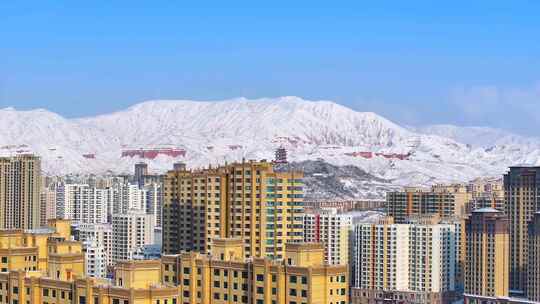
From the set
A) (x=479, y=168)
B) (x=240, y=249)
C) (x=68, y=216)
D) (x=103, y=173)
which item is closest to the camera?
(x=240, y=249)

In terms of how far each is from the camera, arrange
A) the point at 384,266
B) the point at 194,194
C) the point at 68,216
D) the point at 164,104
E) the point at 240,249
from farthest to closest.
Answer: the point at 164,104
the point at 68,216
the point at 384,266
the point at 194,194
the point at 240,249

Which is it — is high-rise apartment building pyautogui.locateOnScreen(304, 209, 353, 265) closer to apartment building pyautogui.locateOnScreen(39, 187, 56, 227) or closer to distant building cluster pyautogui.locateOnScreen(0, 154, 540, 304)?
distant building cluster pyautogui.locateOnScreen(0, 154, 540, 304)

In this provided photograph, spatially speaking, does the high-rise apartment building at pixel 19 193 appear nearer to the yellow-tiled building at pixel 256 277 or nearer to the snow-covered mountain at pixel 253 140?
the yellow-tiled building at pixel 256 277

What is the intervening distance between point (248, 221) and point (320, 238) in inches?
520

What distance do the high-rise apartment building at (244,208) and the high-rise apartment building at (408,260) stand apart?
10.4m

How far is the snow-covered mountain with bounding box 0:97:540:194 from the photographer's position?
78.8 meters

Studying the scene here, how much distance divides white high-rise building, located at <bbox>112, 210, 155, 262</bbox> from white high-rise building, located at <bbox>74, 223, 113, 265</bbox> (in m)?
0.16

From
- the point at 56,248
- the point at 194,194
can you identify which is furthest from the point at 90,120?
the point at 56,248

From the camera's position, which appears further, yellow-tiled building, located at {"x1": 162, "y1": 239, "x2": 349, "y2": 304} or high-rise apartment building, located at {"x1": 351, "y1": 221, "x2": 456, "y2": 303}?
high-rise apartment building, located at {"x1": 351, "y1": 221, "x2": 456, "y2": 303}

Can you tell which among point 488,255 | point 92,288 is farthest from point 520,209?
point 92,288

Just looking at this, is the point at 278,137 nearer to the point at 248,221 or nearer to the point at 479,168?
the point at 479,168

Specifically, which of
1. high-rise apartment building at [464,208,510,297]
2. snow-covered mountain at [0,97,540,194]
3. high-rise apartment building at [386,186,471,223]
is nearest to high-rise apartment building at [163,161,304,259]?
high-rise apartment building at [464,208,510,297]

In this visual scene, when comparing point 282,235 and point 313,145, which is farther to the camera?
point 313,145

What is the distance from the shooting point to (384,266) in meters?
33.0
